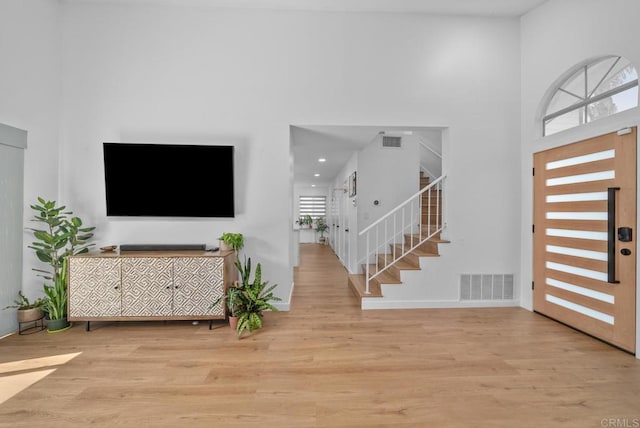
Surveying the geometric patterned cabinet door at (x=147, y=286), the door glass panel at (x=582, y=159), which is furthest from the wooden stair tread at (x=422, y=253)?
the geometric patterned cabinet door at (x=147, y=286)

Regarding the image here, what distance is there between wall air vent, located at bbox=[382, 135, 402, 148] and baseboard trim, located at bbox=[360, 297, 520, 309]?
3.00 metres

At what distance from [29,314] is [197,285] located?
1.72 m

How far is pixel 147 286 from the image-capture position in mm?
2846

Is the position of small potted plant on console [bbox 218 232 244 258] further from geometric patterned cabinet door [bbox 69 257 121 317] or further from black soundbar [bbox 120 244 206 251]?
geometric patterned cabinet door [bbox 69 257 121 317]

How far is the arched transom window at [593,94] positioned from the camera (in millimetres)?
2508

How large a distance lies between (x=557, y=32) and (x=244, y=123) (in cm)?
386

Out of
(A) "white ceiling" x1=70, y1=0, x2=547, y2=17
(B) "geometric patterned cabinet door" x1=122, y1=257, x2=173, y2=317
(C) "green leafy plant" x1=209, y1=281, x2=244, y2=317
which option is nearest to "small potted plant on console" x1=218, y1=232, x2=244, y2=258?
(C) "green leafy plant" x1=209, y1=281, x2=244, y2=317

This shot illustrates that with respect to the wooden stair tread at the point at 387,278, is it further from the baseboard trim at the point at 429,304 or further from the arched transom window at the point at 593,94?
the arched transom window at the point at 593,94

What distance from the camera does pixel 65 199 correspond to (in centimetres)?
329

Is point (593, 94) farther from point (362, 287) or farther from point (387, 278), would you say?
point (362, 287)

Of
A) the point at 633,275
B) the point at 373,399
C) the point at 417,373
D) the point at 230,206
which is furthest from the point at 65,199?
the point at 633,275

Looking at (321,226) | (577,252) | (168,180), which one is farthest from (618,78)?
(321,226)

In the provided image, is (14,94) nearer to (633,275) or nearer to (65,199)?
(65,199)

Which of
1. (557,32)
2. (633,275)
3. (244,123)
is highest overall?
(557,32)
